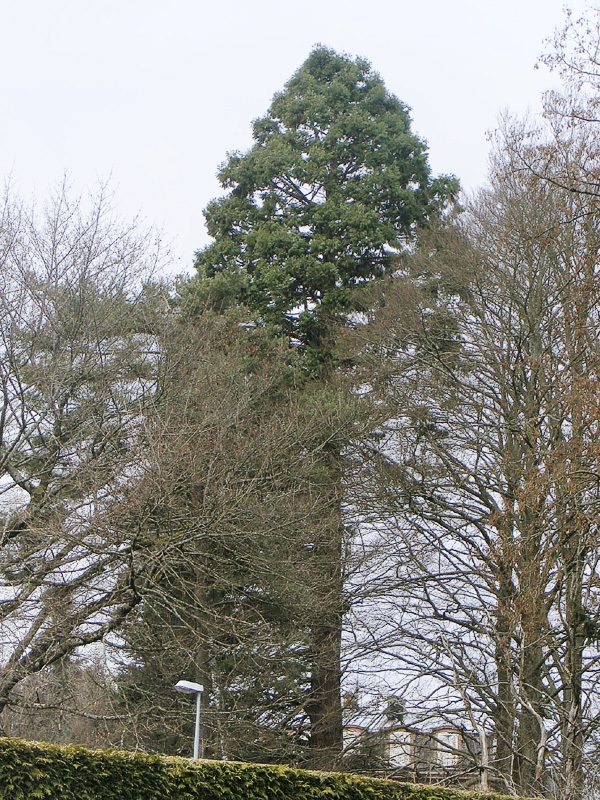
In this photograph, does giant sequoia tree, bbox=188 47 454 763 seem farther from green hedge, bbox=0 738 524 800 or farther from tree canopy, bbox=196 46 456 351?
green hedge, bbox=0 738 524 800

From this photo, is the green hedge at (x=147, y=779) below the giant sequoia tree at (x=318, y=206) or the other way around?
below

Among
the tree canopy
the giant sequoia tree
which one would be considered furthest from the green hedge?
the tree canopy

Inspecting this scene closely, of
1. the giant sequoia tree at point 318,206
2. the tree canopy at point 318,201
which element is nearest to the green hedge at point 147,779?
the giant sequoia tree at point 318,206

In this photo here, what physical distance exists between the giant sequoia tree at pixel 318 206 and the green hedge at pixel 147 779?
8.78 meters

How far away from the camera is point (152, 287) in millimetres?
15133

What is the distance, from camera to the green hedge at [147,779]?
6305 millimetres

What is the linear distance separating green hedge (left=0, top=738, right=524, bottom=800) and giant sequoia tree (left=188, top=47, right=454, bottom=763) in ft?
28.8

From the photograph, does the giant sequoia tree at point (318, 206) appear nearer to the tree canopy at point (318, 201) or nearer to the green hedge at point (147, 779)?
the tree canopy at point (318, 201)

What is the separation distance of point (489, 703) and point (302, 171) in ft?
38.0

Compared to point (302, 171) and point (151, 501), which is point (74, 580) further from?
point (302, 171)

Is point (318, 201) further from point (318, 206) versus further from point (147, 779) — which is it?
point (147, 779)

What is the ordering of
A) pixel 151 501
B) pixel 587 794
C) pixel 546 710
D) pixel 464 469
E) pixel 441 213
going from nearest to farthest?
1. pixel 587 794
2. pixel 151 501
3. pixel 546 710
4. pixel 464 469
5. pixel 441 213

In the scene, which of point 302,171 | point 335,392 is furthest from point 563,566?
point 302,171

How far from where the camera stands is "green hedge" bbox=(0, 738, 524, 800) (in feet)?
20.7
